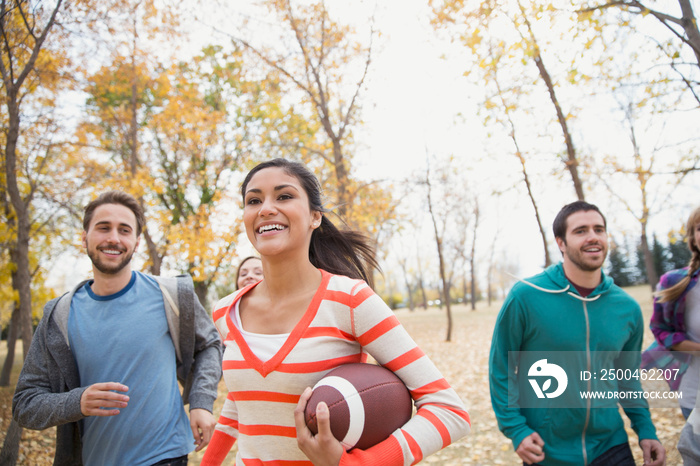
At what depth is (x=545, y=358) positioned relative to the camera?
302 centimetres

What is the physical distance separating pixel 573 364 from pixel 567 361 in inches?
1.6

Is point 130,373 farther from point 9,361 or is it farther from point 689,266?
point 9,361

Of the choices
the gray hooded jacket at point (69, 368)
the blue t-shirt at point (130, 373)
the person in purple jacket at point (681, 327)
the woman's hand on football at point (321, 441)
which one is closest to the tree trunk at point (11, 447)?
the gray hooded jacket at point (69, 368)

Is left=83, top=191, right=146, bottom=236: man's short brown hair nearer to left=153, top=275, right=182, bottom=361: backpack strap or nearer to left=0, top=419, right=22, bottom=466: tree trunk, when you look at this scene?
left=153, top=275, right=182, bottom=361: backpack strap

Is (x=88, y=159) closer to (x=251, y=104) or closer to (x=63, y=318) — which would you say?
(x=251, y=104)

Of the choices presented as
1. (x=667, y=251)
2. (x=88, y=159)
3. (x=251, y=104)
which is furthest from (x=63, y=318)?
(x=667, y=251)

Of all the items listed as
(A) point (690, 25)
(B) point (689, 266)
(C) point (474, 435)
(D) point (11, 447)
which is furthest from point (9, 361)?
(A) point (690, 25)

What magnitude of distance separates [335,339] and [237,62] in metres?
11.2

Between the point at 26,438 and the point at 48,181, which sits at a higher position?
the point at 48,181

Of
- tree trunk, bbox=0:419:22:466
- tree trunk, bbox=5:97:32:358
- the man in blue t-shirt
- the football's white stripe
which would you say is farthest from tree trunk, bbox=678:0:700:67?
tree trunk, bbox=0:419:22:466

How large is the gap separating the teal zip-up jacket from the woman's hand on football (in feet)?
6.24

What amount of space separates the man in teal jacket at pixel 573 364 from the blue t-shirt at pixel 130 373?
7.24 ft

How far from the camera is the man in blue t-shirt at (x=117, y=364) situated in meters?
2.59

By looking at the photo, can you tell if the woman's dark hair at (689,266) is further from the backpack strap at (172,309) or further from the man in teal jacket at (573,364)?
the backpack strap at (172,309)
